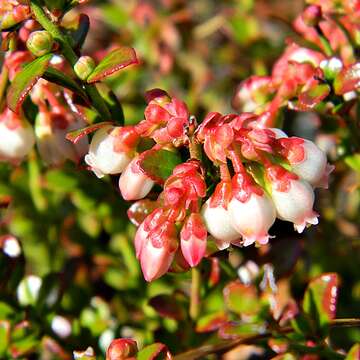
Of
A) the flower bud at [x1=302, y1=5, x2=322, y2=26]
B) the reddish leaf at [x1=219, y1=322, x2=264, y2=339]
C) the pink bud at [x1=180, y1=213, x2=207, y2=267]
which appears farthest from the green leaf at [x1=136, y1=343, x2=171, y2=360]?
the flower bud at [x1=302, y1=5, x2=322, y2=26]

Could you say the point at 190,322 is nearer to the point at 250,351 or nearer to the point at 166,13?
the point at 250,351

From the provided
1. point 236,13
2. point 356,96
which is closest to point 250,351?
point 356,96

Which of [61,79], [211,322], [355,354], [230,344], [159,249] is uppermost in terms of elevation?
[61,79]

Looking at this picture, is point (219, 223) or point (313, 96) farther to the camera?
point (313, 96)

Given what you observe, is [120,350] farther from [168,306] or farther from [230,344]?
[168,306]

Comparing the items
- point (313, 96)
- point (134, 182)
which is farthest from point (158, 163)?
point (313, 96)

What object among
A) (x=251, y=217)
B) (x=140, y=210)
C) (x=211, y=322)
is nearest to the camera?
(x=251, y=217)

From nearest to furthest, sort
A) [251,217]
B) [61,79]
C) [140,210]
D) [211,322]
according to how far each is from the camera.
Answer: [251,217] → [61,79] → [140,210] → [211,322]
